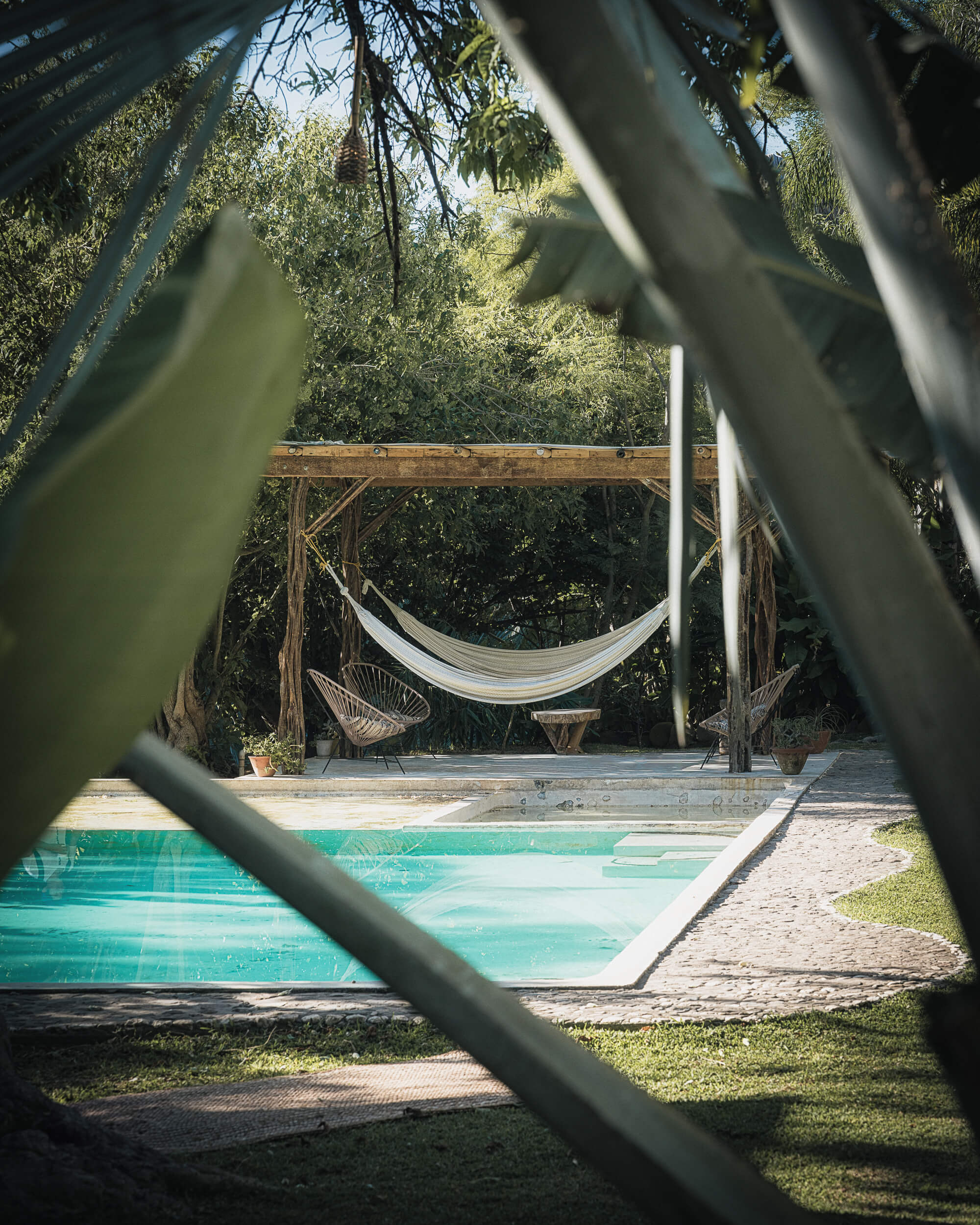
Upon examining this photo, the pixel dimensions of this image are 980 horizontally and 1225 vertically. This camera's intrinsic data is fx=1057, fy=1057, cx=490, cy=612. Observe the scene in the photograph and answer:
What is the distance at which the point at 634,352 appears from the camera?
10.5 m

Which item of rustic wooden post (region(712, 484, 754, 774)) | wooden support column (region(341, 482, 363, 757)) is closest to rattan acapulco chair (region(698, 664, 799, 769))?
rustic wooden post (region(712, 484, 754, 774))

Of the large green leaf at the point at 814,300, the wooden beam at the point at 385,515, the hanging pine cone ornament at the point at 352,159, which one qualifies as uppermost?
the hanging pine cone ornament at the point at 352,159

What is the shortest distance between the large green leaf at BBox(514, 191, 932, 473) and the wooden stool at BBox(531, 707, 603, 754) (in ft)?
29.2

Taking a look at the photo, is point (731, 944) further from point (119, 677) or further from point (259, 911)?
point (119, 677)

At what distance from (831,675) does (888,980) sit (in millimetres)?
8457

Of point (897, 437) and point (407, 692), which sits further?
point (407, 692)

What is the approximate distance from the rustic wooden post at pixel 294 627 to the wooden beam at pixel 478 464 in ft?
1.11

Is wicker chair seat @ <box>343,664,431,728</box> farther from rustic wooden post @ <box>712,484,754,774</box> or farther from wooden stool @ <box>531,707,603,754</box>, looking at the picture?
rustic wooden post @ <box>712,484,754,774</box>

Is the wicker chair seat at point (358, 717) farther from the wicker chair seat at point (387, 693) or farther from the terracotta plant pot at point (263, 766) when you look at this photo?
the terracotta plant pot at point (263, 766)

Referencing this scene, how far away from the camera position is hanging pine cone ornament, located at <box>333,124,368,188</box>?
2545 mm

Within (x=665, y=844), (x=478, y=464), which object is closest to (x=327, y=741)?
(x=478, y=464)

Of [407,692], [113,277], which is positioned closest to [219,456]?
[113,277]

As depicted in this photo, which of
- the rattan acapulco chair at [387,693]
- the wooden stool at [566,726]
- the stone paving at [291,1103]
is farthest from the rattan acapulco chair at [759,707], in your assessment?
the stone paving at [291,1103]

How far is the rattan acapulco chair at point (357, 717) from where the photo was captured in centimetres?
845
